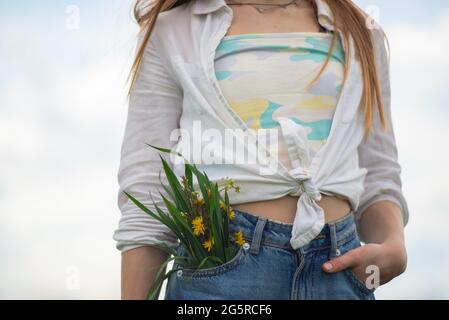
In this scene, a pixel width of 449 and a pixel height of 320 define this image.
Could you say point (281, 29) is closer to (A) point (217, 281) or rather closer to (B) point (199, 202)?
(B) point (199, 202)

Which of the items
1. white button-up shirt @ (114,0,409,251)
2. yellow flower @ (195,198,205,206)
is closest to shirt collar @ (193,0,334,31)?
white button-up shirt @ (114,0,409,251)

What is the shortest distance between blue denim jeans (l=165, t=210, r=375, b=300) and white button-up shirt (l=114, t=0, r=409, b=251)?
1.8 inches

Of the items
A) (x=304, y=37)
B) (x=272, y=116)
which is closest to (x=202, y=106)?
(x=272, y=116)

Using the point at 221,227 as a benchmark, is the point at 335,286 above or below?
below

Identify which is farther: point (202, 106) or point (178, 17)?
point (178, 17)

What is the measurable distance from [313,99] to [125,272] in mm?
703

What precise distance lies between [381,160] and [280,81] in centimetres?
50

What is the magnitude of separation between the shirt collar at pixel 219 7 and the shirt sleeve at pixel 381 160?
0.18m

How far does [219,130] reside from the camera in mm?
2617

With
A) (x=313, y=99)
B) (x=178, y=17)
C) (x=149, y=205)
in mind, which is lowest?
(x=149, y=205)

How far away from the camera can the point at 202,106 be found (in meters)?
2.65

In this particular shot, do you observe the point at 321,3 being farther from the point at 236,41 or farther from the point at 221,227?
the point at 221,227

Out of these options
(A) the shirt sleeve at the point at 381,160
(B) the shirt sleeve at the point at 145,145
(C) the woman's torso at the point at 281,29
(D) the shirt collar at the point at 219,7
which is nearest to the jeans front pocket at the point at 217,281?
(C) the woman's torso at the point at 281,29
